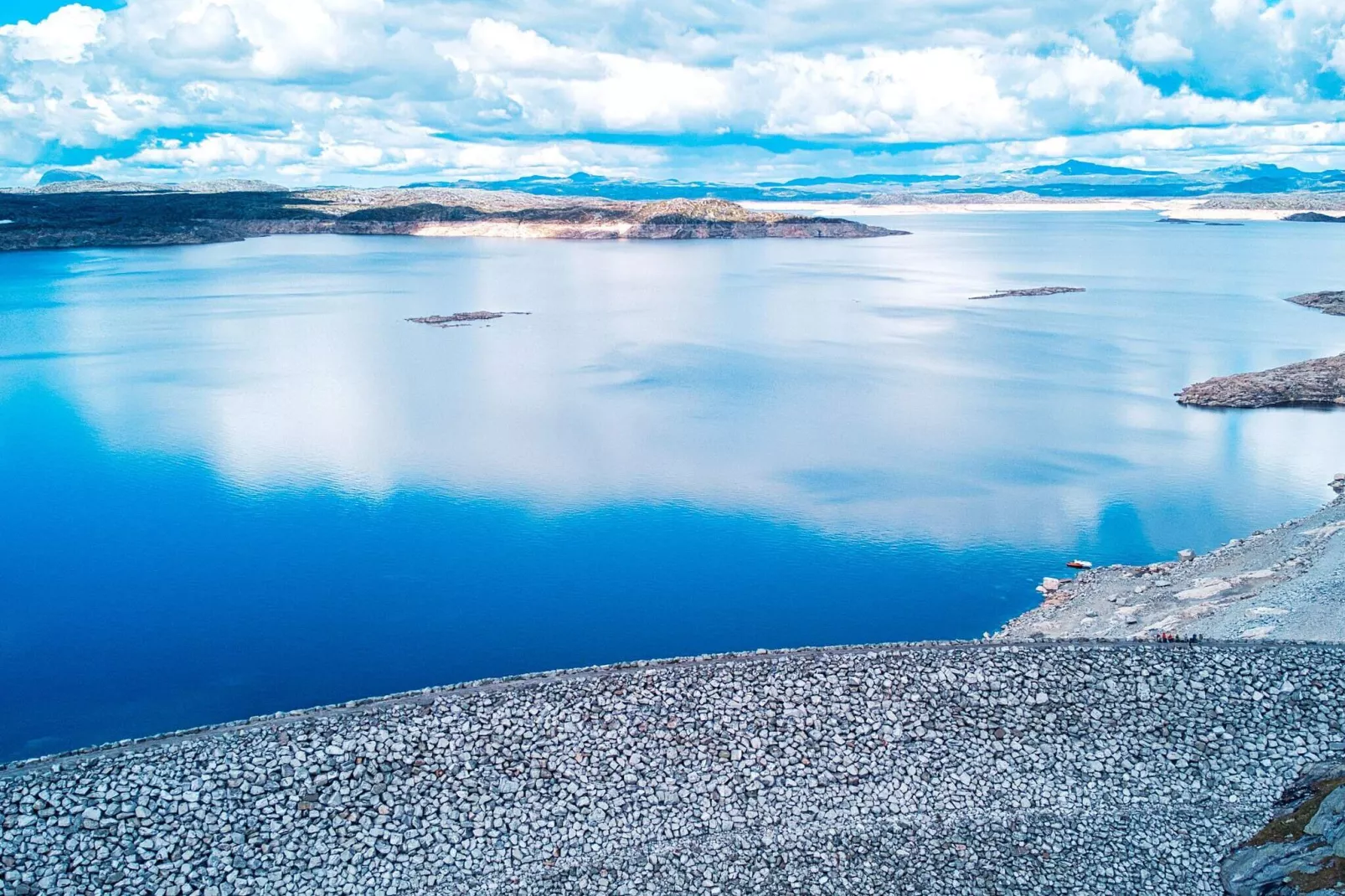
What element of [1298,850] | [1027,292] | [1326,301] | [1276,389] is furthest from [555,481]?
[1326,301]

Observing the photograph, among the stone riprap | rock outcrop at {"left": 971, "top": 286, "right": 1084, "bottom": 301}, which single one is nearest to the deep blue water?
the stone riprap

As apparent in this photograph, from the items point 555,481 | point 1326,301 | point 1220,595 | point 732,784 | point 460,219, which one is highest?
point 460,219

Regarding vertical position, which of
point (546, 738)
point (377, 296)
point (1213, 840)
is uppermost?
point (377, 296)

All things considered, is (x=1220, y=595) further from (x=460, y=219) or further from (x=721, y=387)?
(x=460, y=219)

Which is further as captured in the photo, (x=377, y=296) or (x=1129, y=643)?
(x=377, y=296)

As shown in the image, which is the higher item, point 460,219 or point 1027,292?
point 460,219

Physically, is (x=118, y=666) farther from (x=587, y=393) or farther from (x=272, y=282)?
(x=272, y=282)

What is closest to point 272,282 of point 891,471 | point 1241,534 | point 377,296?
point 377,296
